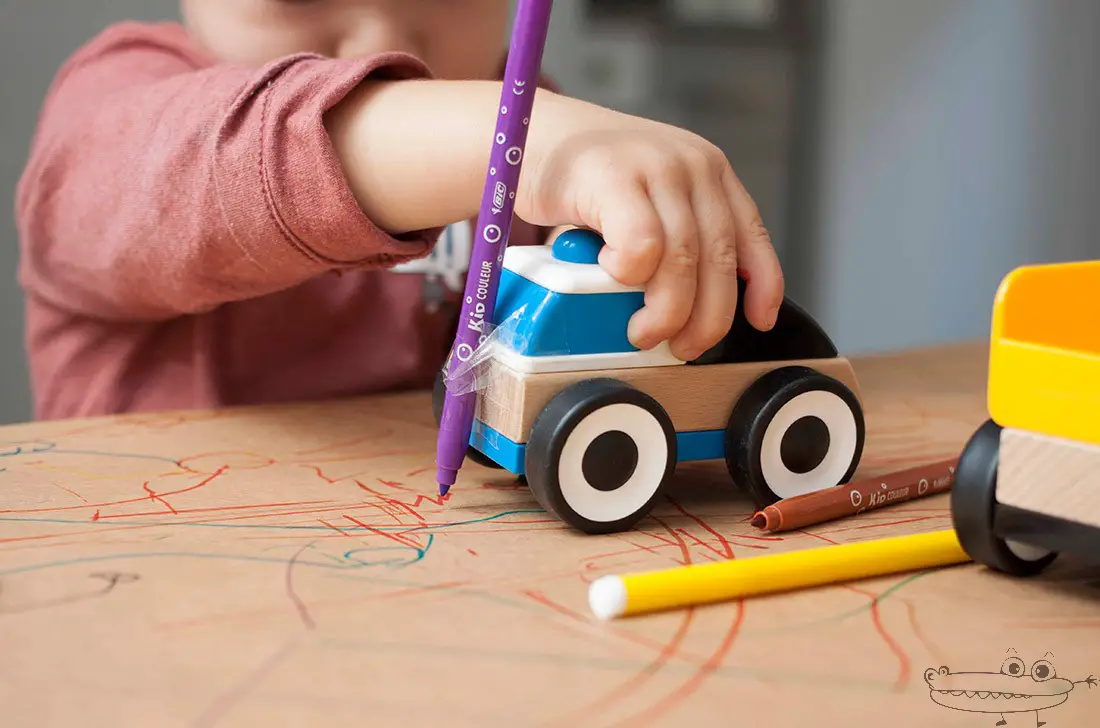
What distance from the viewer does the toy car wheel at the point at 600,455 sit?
40cm

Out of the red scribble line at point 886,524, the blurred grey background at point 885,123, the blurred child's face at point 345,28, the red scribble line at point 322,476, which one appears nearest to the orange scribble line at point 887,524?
the red scribble line at point 886,524

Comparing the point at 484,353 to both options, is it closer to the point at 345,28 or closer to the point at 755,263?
the point at 755,263

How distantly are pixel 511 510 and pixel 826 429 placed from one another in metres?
0.13

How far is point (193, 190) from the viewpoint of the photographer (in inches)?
22.1

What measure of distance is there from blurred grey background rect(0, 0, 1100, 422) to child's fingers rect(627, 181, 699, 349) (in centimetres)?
119

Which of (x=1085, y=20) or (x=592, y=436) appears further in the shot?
(x=1085, y=20)

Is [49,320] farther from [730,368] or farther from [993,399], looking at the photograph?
[993,399]

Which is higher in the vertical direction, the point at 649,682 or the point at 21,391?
the point at 649,682

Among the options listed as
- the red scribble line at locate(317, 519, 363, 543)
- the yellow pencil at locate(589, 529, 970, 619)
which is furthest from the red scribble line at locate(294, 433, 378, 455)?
the yellow pencil at locate(589, 529, 970, 619)

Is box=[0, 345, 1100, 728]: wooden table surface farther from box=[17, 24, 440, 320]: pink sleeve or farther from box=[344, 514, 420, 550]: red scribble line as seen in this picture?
box=[17, 24, 440, 320]: pink sleeve

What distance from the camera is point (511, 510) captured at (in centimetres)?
44

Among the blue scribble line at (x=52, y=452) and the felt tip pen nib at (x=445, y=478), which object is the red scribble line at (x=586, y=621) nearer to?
the felt tip pen nib at (x=445, y=478)

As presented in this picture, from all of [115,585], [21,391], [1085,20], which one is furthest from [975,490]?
[1085,20]

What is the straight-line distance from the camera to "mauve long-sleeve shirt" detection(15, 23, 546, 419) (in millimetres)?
521
